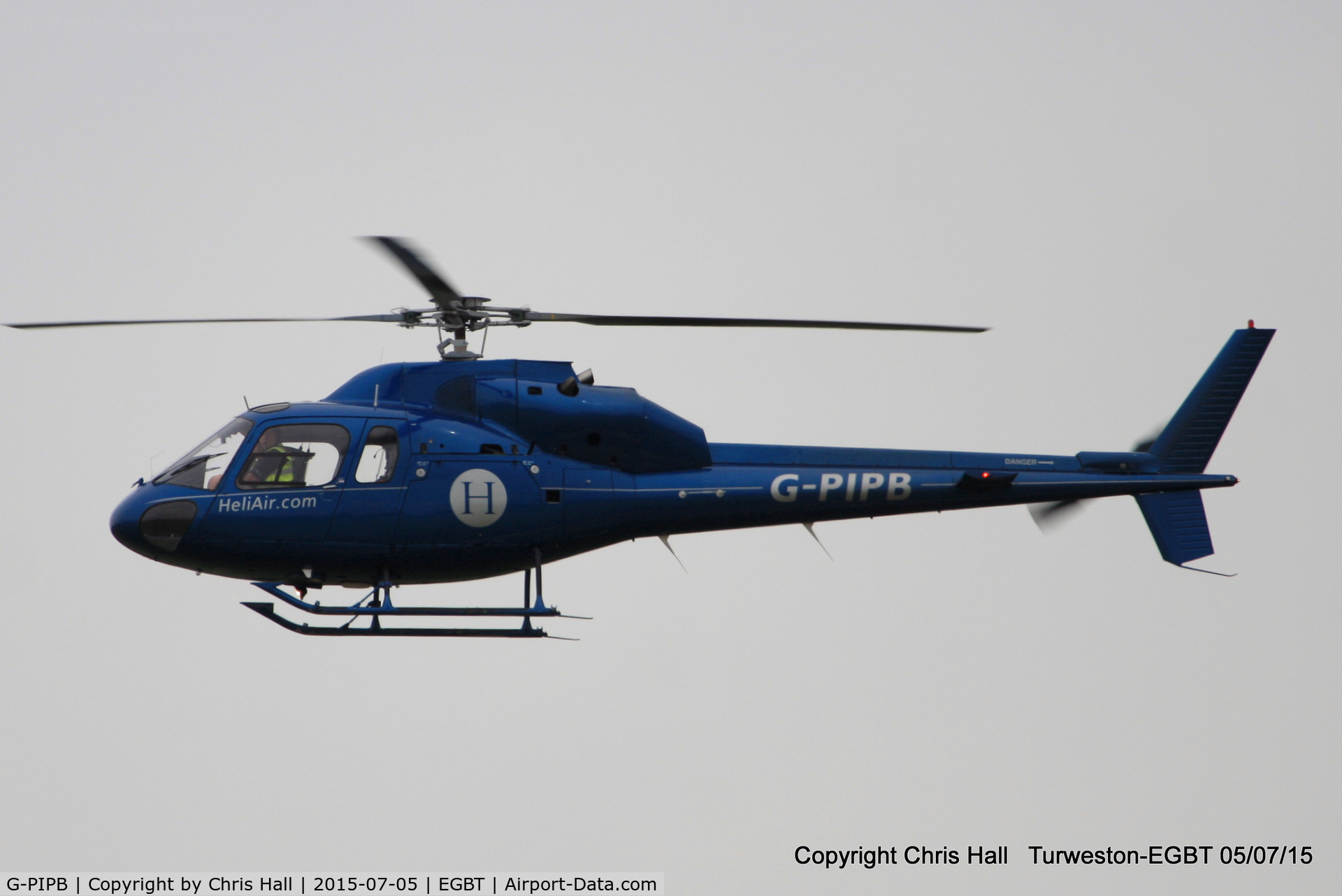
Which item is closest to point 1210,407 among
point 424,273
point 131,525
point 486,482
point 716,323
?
point 716,323

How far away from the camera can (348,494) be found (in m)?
11.9

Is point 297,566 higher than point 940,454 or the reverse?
the reverse

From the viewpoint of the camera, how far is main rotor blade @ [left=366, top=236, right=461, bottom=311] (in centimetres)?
1070

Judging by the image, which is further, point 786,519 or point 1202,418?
point 1202,418

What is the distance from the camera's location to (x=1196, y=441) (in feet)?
44.6

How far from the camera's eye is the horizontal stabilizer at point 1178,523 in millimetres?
13375

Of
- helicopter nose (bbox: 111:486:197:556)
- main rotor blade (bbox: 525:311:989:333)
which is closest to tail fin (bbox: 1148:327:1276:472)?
main rotor blade (bbox: 525:311:989:333)

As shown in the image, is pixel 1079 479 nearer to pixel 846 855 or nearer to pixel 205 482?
pixel 846 855

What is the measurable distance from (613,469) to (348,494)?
243cm

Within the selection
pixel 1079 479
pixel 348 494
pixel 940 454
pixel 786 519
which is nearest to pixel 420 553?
pixel 348 494

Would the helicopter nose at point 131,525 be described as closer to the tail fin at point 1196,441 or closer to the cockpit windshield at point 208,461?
the cockpit windshield at point 208,461

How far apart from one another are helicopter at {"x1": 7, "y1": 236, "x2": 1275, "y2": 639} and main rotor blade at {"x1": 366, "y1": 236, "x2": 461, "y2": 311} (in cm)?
3

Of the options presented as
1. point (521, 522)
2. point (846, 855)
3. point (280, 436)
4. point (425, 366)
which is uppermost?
point (425, 366)

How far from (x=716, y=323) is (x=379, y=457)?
128 inches
